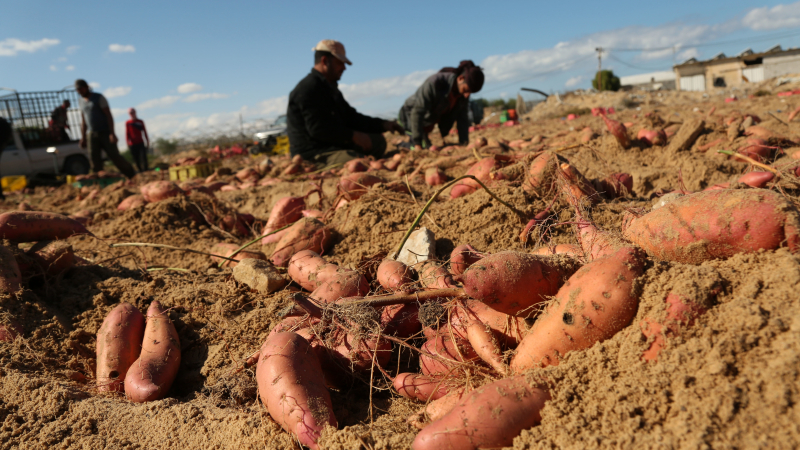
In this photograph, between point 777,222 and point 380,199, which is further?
point 380,199

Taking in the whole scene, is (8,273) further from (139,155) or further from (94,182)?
(139,155)

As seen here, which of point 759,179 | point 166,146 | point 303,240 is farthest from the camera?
point 166,146

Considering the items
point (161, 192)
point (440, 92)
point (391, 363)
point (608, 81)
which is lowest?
point (391, 363)

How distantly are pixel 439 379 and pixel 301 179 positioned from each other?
444 centimetres

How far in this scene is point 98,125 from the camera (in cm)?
891

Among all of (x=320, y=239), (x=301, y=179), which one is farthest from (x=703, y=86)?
(x=320, y=239)

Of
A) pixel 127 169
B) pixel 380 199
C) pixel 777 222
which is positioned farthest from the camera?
pixel 127 169

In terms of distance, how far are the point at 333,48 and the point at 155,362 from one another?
521cm

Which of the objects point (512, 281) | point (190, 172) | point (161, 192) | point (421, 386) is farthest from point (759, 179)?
point (190, 172)

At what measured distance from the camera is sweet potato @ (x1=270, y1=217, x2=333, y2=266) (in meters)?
2.75

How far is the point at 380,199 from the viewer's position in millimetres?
3096

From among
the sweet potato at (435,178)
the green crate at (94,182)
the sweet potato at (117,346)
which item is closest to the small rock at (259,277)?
the sweet potato at (117,346)

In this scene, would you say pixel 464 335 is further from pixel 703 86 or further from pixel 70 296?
pixel 703 86

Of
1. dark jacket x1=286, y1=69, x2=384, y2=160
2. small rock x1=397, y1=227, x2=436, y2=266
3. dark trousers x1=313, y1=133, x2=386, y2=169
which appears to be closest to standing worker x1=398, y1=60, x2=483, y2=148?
dark trousers x1=313, y1=133, x2=386, y2=169
